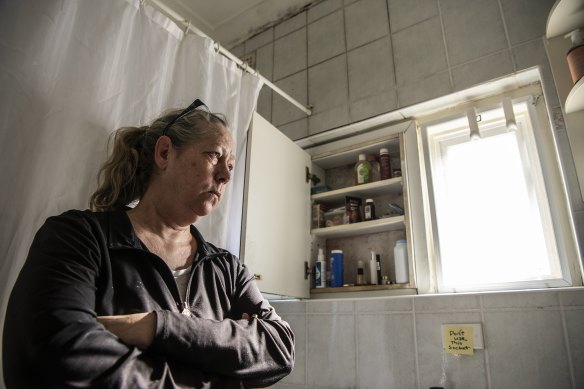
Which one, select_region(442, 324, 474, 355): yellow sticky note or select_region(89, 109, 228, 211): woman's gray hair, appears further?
select_region(442, 324, 474, 355): yellow sticky note

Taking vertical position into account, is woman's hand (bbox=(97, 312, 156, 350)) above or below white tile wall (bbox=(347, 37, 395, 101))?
below

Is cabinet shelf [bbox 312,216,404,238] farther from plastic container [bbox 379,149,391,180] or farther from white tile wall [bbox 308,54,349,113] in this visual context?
white tile wall [bbox 308,54,349,113]

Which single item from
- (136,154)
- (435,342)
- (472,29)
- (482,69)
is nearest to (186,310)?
(136,154)

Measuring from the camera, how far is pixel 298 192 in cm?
176

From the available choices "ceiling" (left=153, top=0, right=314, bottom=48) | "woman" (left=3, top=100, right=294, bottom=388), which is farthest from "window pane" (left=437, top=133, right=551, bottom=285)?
"ceiling" (left=153, top=0, right=314, bottom=48)

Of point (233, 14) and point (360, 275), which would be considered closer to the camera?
point (360, 275)

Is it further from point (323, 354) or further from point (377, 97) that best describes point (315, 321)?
point (377, 97)

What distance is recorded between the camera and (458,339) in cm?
126

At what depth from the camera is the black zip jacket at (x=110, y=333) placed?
1.91 feet

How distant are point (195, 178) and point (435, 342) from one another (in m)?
1.00

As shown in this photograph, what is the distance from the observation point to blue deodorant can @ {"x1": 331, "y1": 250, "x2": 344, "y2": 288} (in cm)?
169

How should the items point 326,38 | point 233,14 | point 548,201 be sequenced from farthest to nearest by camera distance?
point 233,14 < point 326,38 < point 548,201

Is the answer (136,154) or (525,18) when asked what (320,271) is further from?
(525,18)

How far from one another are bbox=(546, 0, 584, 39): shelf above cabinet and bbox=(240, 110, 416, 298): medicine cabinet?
63cm
